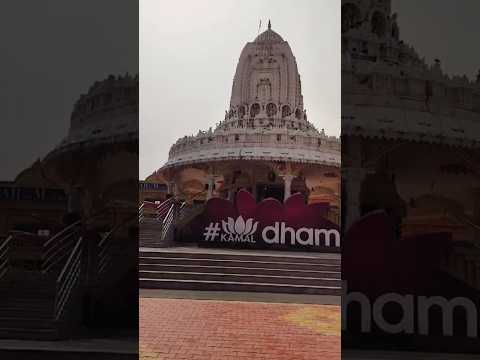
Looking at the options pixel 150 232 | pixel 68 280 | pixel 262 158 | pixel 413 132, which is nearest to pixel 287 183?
pixel 262 158

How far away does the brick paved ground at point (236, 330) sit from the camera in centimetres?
492

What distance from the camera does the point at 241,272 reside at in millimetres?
8867

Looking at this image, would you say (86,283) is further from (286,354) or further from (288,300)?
(288,300)

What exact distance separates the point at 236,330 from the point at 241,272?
296 centimetres

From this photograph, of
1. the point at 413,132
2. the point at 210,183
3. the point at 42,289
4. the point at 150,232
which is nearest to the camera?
the point at 42,289

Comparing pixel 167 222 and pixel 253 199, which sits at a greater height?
pixel 253 199

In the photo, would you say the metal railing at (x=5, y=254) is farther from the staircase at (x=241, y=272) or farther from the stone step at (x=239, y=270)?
the stone step at (x=239, y=270)

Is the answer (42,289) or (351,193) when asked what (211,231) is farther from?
(351,193)

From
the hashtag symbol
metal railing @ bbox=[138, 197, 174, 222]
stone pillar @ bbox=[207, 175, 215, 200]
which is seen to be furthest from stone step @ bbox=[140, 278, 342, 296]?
stone pillar @ bbox=[207, 175, 215, 200]

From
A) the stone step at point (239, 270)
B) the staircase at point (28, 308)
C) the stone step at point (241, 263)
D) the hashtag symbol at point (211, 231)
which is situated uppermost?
the staircase at point (28, 308)

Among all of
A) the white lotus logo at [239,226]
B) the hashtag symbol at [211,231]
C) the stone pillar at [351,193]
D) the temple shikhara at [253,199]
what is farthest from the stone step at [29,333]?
the hashtag symbol at [211,231]

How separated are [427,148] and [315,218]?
892cm

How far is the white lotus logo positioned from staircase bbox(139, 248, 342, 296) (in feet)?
6.80

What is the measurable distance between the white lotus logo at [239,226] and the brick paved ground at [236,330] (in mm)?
4048
